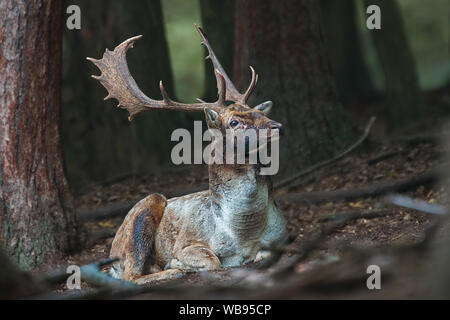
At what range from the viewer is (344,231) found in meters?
8.43

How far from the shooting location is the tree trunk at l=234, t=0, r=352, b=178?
412 inches

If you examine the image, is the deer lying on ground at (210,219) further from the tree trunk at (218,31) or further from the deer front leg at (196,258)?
the tree trunk at (218,31)

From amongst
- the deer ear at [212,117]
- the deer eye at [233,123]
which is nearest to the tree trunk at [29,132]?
the deer ear at [212,117]

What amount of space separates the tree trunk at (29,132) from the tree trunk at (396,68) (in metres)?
7.92

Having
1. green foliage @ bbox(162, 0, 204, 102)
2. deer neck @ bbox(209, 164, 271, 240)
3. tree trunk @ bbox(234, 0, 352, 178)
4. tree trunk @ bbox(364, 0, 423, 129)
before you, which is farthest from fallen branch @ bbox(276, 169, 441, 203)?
green foliage @ bbox(162, 0, 204, 102)

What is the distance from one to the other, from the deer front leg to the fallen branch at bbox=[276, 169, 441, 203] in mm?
3171

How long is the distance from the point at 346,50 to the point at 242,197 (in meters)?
12.3

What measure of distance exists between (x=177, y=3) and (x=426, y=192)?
951 cm

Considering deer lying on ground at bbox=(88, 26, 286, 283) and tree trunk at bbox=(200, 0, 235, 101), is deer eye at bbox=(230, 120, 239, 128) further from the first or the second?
tree trunk at bbox=(200, 0, 235, 101)

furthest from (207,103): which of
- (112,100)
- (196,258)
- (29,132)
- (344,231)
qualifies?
(112,100)

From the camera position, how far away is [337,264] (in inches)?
116

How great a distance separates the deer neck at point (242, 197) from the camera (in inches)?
272
